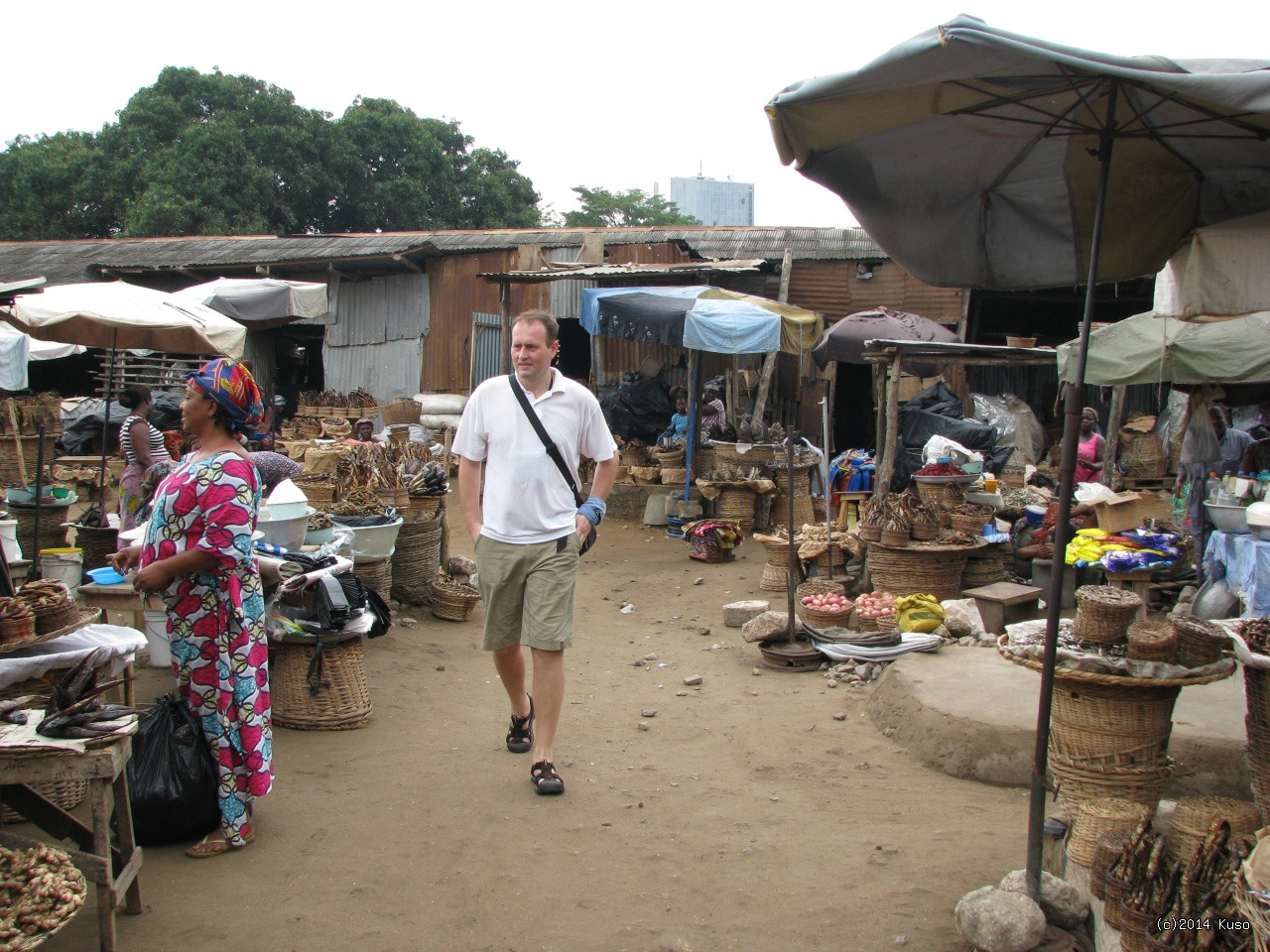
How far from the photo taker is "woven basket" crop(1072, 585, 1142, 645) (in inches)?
143

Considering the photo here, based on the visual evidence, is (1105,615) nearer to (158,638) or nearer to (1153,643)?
(1153,643)

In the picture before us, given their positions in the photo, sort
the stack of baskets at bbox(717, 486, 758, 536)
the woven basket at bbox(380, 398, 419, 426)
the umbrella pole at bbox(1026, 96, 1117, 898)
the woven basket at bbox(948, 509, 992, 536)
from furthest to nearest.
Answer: the woven basket at bbox(380, 398, 419, 426), the stack of baskets at bbox(717, 486, 758, 536), the woven basket at bbox(948, 509, 992, 536), the umbrella pole at bbox(1026, 96, 1117, 898)

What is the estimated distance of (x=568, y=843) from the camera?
379cm

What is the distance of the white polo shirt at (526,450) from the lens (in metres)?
4.16

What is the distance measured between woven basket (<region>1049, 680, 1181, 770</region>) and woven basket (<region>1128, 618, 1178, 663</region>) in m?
0.13

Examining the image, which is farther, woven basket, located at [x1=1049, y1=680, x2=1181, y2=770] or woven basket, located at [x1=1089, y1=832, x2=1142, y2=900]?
woven basket, located at [x1=1049, y1=680, x2=1181, y2=770]

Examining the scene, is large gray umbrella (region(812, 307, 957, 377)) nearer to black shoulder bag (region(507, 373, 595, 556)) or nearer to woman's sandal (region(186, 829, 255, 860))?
black shoulder bag (region(507, 373, 595, 556))

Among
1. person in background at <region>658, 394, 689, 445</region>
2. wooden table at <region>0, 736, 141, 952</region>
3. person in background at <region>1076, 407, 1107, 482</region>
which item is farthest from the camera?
person in background at <region>658, 394, 689, 445</region>

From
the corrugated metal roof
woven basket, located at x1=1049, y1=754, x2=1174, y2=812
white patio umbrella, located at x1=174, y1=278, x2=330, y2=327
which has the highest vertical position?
the corrugated metal roof

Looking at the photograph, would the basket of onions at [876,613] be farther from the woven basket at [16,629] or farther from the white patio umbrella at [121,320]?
the white patio umbrella at [121,320]

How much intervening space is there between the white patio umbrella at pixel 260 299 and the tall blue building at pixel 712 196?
158 ft

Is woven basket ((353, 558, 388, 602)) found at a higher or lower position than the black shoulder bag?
lower

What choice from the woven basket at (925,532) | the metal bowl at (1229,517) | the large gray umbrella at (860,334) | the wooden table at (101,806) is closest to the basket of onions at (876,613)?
the woven basket at (925,532)

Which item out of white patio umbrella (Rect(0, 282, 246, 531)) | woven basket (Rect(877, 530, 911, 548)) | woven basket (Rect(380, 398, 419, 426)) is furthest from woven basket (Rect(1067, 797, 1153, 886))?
woven basket (Rect(380, 398, 419, 426))
